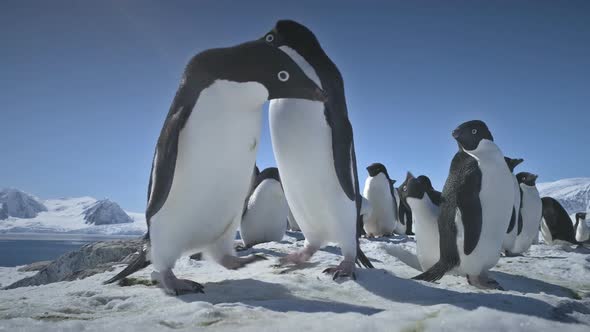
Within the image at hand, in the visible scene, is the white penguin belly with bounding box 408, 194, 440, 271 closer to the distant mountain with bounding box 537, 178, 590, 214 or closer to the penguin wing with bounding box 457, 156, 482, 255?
the penguin wing with bounding box 457, 156, 482, 255

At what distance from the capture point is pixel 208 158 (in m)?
2.82

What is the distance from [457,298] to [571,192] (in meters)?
107

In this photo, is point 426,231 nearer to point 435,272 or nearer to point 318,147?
point 435,272

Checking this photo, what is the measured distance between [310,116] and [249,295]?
152cm

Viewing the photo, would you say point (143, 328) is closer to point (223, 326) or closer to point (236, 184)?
point (223, 326)

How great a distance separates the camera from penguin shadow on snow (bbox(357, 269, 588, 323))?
73.1 inches

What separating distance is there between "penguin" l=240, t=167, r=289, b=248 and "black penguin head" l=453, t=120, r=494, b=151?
3.58 m

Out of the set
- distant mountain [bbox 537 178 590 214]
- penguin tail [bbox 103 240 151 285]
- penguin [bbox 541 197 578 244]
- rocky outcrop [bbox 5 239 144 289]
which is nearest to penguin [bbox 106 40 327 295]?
penguin tail [bbox 103 240 151 285]

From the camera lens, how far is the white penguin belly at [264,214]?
22.9 ft

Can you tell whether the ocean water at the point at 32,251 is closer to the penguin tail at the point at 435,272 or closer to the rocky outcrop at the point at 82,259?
the rocky outcrop at the point at 82,259

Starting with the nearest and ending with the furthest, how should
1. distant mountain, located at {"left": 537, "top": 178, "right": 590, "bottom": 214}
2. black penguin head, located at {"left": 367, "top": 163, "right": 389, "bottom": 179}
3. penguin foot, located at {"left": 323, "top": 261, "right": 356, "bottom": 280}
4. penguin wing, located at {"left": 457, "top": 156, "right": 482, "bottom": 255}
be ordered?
penguin foot, located at {"left": 323, "top": 261, "right": 356, "bottom": 280}, penguin wing, located at {"left": 457, "top": 156, "right": 482, "bottom": 255}, black penguin head, located at {"left": 367, "top": 163, "right": 389, "bottom": 179}, distant mountain, located at {"left": 537, "top": 178, "right": 590, "bottom": 214}

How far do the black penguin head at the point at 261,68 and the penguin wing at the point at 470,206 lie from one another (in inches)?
75.7

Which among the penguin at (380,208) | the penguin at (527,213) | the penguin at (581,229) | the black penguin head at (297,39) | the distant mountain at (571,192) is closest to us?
the black penguin head at (297,39)

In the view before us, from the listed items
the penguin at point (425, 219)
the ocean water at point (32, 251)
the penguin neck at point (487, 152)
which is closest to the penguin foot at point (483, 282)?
the penguin at point (425, 219)
